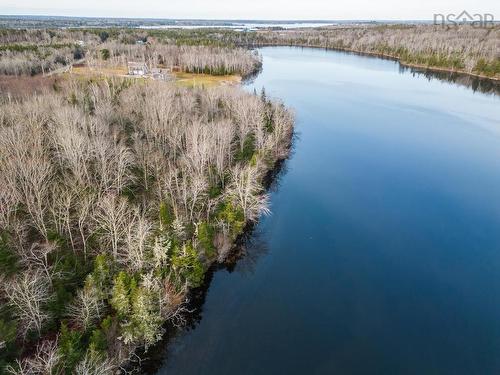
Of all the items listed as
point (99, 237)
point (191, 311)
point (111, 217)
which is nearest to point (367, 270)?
point (191, 311)

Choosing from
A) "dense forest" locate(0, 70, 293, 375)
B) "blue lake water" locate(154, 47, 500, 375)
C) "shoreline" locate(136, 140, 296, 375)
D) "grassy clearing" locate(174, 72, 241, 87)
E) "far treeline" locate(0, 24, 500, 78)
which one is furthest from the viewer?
"far treeline" locate(0, 24, 500, 78)

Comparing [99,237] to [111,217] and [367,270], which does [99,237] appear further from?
[367,270]

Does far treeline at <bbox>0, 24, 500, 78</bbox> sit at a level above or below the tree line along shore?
above

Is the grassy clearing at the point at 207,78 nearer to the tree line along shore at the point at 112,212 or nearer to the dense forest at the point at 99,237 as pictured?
the tree line along shore at the point at 112,212

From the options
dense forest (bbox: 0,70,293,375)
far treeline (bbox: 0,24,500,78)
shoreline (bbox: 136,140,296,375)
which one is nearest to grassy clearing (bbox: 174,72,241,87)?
far treeline (bbox: 0,24,500,78)

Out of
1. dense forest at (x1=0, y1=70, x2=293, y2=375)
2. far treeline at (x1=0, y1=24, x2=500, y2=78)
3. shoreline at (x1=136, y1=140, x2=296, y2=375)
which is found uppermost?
far treeline at (x1=0, y1=24, x2=500, y2=78)

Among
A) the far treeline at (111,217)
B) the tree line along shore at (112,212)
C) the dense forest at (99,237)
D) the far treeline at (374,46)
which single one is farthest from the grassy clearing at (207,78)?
the dense forest at (99,237)

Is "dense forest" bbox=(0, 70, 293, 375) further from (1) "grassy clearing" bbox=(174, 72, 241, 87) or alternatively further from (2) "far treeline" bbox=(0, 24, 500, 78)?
(2) "far treeline" bbox=(0, 24, 500, 78)
